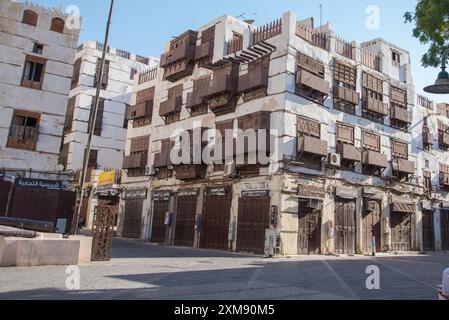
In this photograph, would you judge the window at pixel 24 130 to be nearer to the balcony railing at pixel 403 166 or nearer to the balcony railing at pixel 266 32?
the balcony railing at pixel 266 32

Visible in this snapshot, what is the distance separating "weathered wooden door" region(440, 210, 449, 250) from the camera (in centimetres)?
2961

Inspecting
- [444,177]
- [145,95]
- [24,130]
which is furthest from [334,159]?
[24,130]

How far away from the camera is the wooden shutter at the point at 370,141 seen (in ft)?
81.4

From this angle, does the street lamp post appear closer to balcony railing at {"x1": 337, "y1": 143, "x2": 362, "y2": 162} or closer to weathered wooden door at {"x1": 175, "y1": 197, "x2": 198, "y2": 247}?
balcony railing at {"x1": 337, "y1": 143, "x2": 362, "y2": 162}

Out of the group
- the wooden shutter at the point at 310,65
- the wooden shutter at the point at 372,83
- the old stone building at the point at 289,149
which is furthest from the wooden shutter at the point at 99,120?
the wooden shutter at the point at 372,83

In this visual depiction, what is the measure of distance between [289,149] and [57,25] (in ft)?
50.1

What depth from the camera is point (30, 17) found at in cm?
2286

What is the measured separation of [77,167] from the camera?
3397 centimetres

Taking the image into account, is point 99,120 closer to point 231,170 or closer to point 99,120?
point 99,120

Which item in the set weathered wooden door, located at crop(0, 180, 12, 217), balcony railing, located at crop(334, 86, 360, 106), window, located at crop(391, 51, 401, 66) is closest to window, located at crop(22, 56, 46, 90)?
weathered wooden door, located at crop(0, 180, 12, 217)

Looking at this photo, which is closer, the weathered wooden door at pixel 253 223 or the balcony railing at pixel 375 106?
the weathered wooden door at pixel 253 223

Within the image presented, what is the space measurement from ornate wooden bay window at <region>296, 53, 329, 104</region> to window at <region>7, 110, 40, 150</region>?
1436cm

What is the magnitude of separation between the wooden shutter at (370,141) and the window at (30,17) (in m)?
20.5

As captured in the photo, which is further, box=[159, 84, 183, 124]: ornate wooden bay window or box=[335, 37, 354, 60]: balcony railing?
box=[159, 84, 183, 124]: ornate wooden bay window
